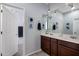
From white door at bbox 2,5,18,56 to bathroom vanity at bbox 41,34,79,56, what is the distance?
111 centimetres

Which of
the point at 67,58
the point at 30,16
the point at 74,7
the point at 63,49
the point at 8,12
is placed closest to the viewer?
the point at 67,58

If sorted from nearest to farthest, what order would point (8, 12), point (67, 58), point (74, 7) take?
point (67, 58)
point (74, 7)
point (8, 12)

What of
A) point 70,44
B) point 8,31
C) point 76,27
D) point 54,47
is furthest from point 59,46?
point 8,31

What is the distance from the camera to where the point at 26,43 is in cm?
306

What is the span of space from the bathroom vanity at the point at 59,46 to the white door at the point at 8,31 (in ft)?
3.64

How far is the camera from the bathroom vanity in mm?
2023

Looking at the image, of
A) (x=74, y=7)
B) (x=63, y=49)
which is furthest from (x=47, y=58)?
(x=74, y=7)

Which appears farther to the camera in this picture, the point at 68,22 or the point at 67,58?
the point at 68,22

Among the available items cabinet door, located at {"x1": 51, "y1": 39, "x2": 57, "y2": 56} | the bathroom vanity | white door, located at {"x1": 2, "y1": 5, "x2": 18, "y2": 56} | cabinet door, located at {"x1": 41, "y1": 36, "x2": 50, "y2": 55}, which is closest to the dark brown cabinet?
the bathroom vanity

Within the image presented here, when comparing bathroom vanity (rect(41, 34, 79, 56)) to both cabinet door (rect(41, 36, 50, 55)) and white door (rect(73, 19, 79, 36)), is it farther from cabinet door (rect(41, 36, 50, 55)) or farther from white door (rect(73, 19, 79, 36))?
white door (rect(73, 19, 79, 36))

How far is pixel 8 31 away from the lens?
272 cm

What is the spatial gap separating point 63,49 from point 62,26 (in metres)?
0.85

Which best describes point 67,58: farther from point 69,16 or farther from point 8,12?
point 8,12

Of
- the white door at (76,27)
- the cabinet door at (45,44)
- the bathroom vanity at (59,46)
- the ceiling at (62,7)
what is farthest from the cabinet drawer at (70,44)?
the ceiling at (62,7)
